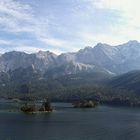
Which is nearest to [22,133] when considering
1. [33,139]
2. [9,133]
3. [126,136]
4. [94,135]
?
[9,133]

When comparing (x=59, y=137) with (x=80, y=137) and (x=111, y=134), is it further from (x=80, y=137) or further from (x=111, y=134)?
(x=111, y=134)

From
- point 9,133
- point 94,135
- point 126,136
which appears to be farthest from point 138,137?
point 9,133

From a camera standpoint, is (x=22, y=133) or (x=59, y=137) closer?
(x=59, y=137)

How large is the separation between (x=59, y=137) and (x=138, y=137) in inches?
1686

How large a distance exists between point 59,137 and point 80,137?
11.1 meters

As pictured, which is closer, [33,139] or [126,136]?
[33,139]

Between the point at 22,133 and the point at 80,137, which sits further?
the point at 22,133

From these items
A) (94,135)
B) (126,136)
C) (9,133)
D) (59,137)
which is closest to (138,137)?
(126,136)

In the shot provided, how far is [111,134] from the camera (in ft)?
652

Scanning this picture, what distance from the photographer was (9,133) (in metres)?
196

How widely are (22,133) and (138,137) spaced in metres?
62.7

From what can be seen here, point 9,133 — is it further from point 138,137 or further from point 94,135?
point 138,137

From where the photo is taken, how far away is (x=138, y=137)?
19225cm

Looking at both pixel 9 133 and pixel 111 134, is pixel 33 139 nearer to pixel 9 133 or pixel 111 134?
pixel 9 133
